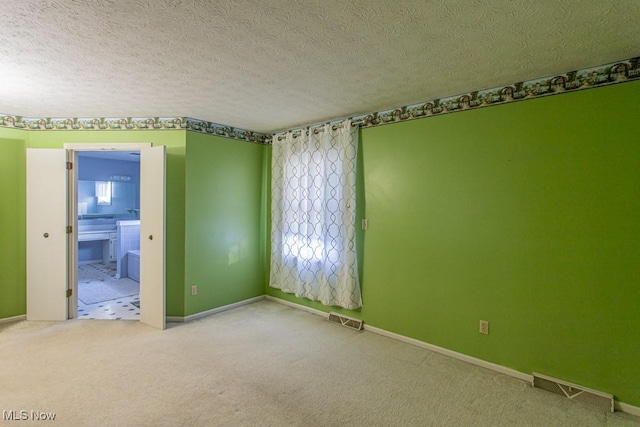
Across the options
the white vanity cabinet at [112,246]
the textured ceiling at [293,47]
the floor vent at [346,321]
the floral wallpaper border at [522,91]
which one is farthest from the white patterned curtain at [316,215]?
the white vanity cabinet at [112,246]

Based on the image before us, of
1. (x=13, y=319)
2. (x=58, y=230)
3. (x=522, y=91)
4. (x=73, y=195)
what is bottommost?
(x=13, y=319)

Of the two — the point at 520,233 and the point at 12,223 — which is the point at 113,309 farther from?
the point at 520,233

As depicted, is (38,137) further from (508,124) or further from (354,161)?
(508,124)

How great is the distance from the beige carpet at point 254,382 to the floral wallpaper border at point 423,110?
2.32m

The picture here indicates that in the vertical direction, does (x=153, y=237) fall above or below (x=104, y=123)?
below

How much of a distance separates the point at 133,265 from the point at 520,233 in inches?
231

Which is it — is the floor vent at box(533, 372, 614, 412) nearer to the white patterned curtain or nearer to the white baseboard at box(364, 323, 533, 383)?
the white baseboard at box(364, 323, 533, 383)

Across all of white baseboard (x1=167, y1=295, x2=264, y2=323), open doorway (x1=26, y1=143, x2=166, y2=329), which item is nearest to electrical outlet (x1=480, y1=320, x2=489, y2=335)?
white baseboard (x1=167, y1=295, x2=264, y2=323)

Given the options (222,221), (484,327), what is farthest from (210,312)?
(484,327)

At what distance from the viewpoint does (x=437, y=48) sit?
206 centimetres

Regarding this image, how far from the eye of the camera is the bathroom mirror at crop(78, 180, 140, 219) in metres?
6.80

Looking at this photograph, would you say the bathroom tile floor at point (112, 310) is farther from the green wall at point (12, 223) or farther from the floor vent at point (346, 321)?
the floor vent at point (346, 321)

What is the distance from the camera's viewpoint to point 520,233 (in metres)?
2.64

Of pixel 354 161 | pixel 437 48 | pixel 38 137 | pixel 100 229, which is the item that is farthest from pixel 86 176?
pixel 437 48
